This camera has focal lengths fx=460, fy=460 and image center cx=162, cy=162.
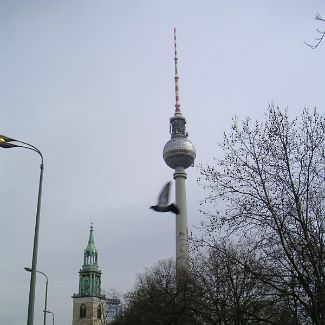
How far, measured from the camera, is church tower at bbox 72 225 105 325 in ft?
336

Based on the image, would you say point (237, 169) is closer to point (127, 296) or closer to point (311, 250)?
point (311, 250)

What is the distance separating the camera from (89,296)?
104 metres

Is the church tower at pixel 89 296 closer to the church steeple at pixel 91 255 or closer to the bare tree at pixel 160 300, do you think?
the church steeple at pixel 91 255

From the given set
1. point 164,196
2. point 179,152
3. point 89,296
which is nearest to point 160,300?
point 164,196

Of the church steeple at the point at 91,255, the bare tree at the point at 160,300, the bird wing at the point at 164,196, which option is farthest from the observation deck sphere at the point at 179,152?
the bird wing at the point at 164,196

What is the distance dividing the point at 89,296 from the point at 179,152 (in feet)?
135

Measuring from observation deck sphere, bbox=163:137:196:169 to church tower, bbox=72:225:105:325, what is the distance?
93.5 ft

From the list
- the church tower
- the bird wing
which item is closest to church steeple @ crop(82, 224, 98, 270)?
the church tower

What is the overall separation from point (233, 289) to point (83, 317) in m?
79.3

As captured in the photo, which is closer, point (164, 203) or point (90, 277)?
point (164, 203)

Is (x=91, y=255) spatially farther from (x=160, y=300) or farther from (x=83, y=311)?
(x=160, y=300)

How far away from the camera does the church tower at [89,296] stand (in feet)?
336

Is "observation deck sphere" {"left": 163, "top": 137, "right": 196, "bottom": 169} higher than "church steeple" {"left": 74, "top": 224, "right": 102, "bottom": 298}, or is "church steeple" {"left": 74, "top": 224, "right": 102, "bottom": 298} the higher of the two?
"observation deck sphere" {"left": 163, "top": 137, "right": 196, "bottom": 169}

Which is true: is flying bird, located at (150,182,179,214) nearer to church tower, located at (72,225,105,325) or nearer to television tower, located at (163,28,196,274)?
church tower, located at (72,225,105,325)
